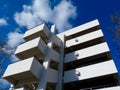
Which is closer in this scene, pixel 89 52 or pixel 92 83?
pixel 92 83

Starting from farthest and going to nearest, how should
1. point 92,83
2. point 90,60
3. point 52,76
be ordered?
1. point 90,60
2. point 92,83
3. point 52,76

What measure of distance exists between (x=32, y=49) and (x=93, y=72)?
6.07 meters

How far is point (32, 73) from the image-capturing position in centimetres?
1105

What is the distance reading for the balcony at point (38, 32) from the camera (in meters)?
15.6

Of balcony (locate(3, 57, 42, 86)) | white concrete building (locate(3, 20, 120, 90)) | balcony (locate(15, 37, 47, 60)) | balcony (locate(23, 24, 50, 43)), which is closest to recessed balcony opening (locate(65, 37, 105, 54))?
white concrete building (locate(3, 20, 120, 90))

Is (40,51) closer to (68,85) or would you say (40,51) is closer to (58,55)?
(58,55)

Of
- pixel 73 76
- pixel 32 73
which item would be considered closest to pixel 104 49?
pixel 73 76

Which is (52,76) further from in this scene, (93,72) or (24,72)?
(93,72)

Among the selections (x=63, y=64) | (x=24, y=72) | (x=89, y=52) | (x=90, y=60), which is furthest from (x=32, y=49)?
(x=90, y=60)

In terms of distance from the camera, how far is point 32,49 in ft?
44.8

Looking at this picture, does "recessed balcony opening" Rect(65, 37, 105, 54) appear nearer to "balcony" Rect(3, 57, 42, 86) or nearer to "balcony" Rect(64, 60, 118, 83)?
"balcony" Rect(64, 60, 118, 83)

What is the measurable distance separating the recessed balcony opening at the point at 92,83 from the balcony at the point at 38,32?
5.87m

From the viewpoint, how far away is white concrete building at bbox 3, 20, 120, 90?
11.6 m

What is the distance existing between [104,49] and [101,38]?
2.62 meters
